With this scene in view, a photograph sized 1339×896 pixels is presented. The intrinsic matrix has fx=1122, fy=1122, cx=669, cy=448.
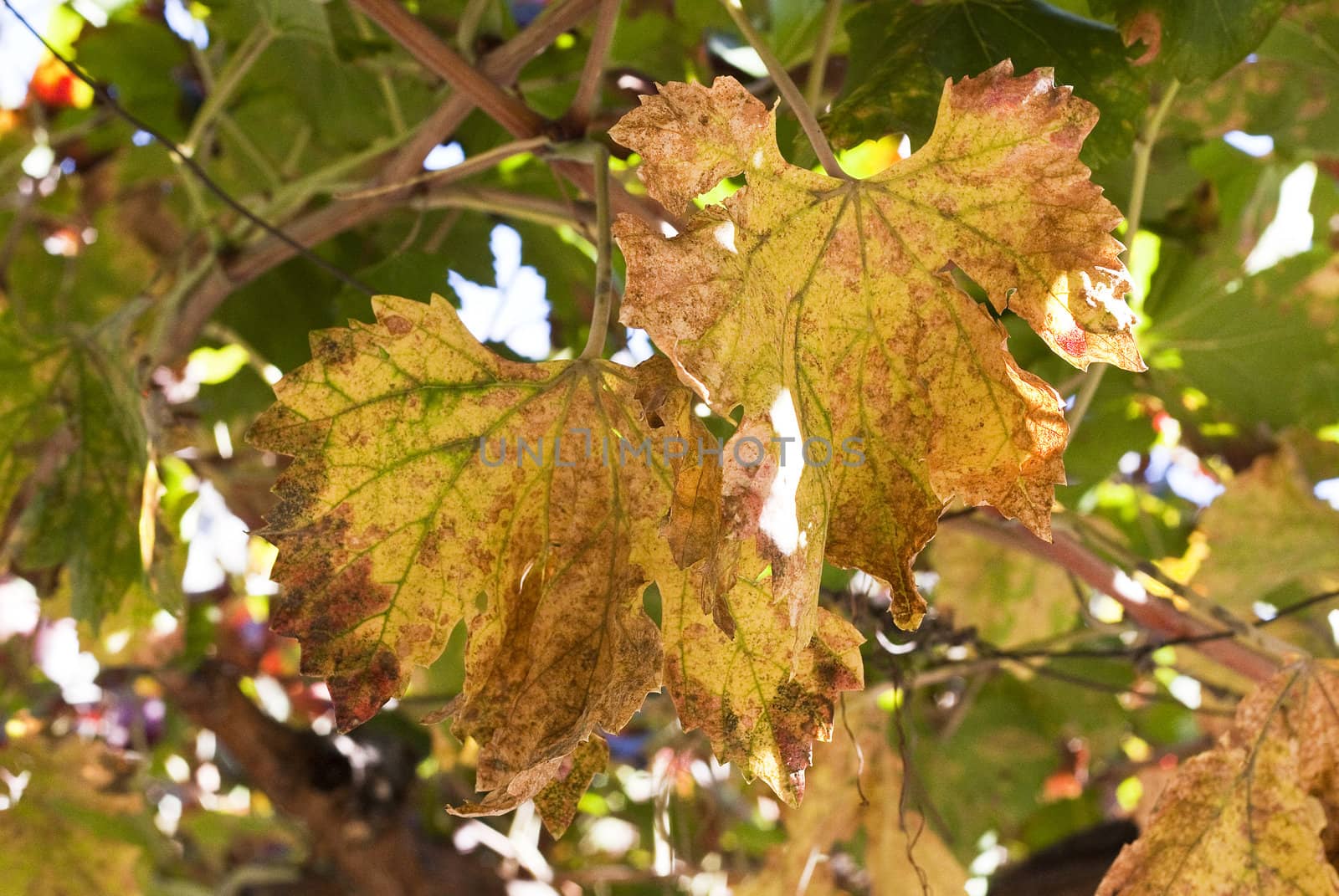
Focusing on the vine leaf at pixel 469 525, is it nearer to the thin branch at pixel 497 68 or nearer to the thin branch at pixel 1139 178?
the thin branch at pixel 497 68

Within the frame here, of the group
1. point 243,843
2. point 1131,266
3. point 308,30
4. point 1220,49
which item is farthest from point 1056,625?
point 243,843

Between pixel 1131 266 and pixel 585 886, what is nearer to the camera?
pixel 1131 266

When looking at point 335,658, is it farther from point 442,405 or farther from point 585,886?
point 585,886

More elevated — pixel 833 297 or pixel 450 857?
pixel 833 297

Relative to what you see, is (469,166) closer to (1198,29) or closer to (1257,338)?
(1198,29)

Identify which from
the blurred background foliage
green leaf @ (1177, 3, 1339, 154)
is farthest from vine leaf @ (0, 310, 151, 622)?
green leaf @ (1177, 3, 1339, 154)

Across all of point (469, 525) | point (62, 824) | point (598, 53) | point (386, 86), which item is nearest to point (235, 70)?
point (386, 86)

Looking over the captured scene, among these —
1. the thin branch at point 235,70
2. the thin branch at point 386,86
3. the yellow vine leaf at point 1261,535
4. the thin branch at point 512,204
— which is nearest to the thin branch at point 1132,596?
the yellow vine leaf at point 1261,535

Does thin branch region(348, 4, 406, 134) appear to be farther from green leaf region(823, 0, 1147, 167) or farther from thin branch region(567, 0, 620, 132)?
green leaf region(823, 0, 1147, 167)
